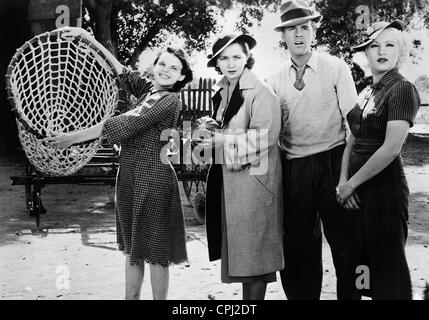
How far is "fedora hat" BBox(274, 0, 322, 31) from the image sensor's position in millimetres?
3791

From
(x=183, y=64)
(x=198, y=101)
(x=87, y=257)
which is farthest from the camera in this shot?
(x=198, y=101)

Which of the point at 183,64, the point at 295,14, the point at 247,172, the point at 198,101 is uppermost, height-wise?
the point at 295,14

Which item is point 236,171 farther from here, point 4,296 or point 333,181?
point 4,296

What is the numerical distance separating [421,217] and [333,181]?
482cm

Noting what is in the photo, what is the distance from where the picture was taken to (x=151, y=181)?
3740 millimetres

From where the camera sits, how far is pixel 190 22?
16844 millimetres

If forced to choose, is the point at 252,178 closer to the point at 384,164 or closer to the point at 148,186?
the point at 148,186

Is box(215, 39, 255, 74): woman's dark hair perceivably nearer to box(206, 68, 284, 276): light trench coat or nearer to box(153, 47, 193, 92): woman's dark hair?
box(206, 68, 284, 276): light trench coat

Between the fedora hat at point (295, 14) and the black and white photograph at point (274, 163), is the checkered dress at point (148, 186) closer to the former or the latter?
the black and white photograph at point (274, 163)

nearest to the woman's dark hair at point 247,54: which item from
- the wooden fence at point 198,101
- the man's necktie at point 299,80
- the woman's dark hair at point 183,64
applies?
the woman's dark hair at point 183,64

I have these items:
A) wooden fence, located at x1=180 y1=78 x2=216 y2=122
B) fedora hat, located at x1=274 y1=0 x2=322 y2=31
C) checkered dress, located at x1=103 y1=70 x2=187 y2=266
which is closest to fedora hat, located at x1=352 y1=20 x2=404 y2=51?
fedora hat, located at x1=274 y1=0 x2=322 y2=31

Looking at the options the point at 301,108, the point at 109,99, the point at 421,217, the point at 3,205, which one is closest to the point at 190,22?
the point at 3,205

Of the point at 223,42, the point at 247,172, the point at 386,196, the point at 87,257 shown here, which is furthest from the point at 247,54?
the point at 87,257

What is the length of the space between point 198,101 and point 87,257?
294 inches
